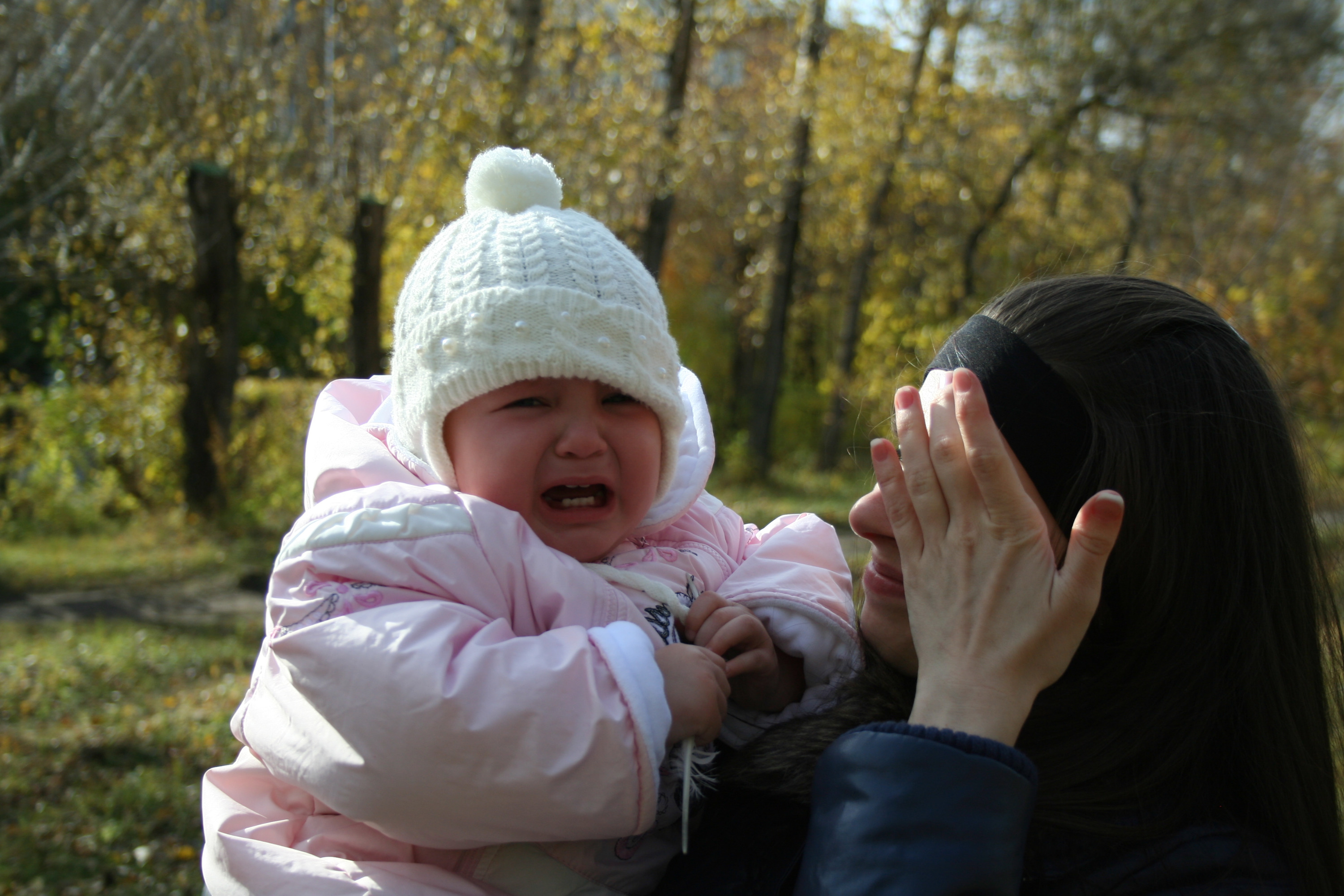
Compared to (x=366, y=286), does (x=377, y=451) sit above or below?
below

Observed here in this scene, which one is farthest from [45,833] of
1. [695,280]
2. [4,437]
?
[695,280]

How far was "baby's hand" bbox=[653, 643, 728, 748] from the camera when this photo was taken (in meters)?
1.45

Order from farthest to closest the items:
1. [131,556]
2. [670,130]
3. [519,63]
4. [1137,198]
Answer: [1137,198] → [670,130] → [131,556] → [519,63]

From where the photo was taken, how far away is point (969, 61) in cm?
1380

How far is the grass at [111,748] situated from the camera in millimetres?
3820

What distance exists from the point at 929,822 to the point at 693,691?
370 mm

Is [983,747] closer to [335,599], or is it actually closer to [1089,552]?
[1089,552]

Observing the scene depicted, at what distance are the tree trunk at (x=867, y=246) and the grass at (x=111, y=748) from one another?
8.00m

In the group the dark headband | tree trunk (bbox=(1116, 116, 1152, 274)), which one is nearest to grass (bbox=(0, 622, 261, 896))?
the dark headband

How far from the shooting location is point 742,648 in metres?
1.72

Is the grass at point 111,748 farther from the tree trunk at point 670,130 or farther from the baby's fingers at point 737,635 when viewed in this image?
the tree trunk at point 670,130

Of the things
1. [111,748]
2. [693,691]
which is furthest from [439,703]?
[111,748]

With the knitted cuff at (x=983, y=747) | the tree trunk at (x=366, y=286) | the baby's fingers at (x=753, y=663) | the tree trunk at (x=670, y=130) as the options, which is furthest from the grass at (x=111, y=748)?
the tree trunk at (x=670, y=130)

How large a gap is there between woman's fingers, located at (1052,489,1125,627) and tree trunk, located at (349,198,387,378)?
272 inches
